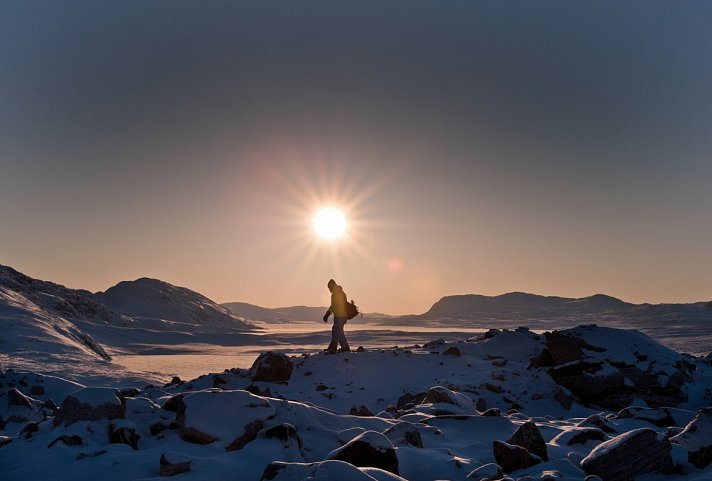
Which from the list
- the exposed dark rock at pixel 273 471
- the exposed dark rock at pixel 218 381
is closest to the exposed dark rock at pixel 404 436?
the exposed dark rock at pixel 273 471

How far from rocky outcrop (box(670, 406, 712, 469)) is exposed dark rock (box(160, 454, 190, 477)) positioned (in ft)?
15.9

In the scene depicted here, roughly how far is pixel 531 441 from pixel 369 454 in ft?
6.26

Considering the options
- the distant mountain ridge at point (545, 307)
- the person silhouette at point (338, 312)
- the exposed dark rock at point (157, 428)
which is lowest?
the exposed dark rock at point (157, 428)

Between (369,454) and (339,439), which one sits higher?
(369,454)

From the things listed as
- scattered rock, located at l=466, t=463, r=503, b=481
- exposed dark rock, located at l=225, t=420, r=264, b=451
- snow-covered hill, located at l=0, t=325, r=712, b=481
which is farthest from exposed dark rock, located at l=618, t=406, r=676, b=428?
exposed dark rock, located at l=225, t=420, r=264, b=451

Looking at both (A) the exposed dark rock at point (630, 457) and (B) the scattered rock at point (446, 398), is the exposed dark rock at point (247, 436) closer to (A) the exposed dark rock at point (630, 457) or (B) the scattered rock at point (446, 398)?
(A) the exposed dark rock at point (630, 457)

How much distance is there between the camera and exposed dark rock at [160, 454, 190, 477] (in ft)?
14.5

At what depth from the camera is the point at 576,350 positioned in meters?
12.5

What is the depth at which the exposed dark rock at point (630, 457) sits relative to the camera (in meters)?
4.76

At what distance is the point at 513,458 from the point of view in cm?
493

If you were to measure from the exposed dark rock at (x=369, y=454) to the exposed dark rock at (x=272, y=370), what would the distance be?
7.82 meters

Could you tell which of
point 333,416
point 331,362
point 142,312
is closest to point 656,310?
point 142,312

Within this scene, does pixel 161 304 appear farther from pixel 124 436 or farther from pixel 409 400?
pixel 124 436

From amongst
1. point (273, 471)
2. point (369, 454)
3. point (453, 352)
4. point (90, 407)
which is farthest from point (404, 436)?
point (453, 352)
